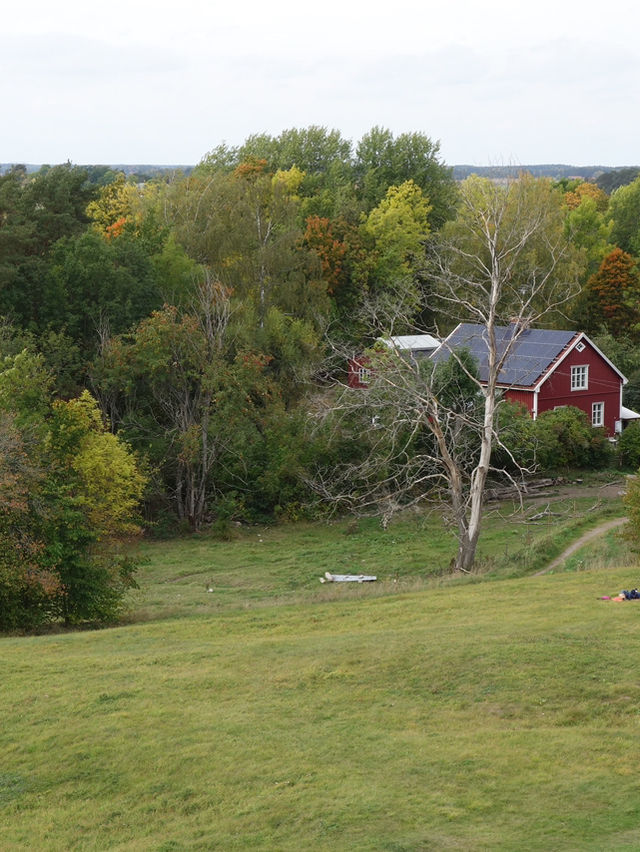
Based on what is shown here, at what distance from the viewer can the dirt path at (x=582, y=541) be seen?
95.0 feet

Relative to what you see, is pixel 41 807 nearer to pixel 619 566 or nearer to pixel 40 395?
pixel 619 566

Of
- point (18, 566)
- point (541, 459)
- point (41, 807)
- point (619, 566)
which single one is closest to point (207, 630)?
point (18, 566)

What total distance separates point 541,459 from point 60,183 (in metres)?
28.7

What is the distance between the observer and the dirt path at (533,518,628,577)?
95.0ft

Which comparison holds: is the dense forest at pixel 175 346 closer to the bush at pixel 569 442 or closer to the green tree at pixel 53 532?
the green tree at pixel 53 532

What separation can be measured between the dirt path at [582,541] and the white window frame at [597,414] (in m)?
14.5

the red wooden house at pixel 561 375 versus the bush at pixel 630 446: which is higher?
the red wooden house at pixel 561 375

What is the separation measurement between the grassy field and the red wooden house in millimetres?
23599

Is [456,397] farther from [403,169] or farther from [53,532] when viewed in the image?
[403,169]

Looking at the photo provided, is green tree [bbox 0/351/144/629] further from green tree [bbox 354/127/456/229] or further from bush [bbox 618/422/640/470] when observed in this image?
green tree [bbox 354/127/456/229]

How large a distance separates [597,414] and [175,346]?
68.8 feet

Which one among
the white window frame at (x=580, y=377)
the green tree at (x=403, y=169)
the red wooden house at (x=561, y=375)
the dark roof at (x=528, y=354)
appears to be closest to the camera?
the red wooden house at (x=561, y=375)

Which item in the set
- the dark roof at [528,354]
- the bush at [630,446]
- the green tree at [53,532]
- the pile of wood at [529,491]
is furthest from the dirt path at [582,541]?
the dark roof at [528,354]

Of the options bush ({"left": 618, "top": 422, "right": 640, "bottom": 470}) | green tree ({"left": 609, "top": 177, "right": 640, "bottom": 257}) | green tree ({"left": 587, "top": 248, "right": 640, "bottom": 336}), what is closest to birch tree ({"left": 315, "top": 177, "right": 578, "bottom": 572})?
green tree ({"left": 587, "top": 248, "right": 640, "bottom": 336})
